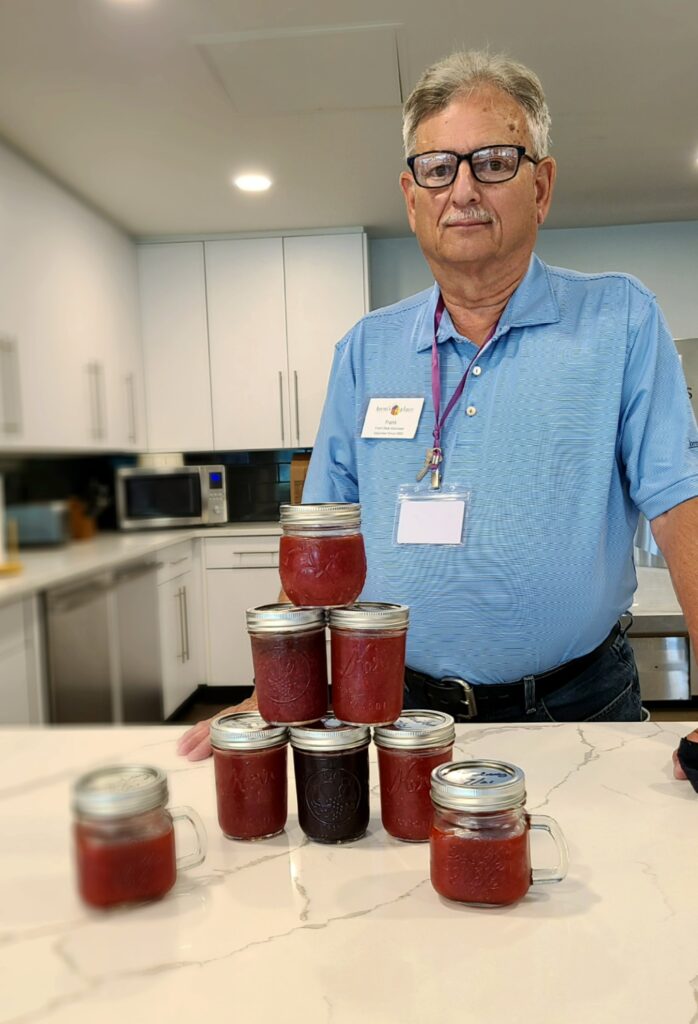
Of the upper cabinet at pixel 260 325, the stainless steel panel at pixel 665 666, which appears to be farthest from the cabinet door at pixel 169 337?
the stainless steel panel at pixel 665 666

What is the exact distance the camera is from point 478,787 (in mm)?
335

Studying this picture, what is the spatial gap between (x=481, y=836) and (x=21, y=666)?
263 mm

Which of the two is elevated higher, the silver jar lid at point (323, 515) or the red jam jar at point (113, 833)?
the silver jar lid at point (323, 515)

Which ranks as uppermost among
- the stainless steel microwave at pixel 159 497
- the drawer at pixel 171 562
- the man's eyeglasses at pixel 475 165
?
the man's eyeglasses at pixel 475 165

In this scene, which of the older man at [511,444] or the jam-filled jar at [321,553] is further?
the older man at [511,444]

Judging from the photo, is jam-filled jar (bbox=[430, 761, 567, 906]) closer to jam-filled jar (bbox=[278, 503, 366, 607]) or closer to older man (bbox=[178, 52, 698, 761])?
jam-filled jar (bbox=[278, 503, 366, 607])

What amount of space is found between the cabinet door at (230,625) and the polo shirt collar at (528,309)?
0.34m

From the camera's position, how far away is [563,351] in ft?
2.22

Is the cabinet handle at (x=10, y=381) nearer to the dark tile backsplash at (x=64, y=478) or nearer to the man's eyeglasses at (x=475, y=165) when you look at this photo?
the dark tile backsplash at (x=64, y=478)

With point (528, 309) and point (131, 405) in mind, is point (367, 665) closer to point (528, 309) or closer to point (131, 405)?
point (131, 405)

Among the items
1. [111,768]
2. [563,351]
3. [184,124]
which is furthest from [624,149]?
[111,768]

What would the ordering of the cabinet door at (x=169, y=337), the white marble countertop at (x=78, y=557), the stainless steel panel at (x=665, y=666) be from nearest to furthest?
1. the white marble countertop at (x=78, y=557)
2. the cabinet door at (x=169, y=337)
3. the stainless steel panel at (x=665, y=666)

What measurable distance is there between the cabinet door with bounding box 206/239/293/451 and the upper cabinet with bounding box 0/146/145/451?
1.13ft

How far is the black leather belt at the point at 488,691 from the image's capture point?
0.67m
